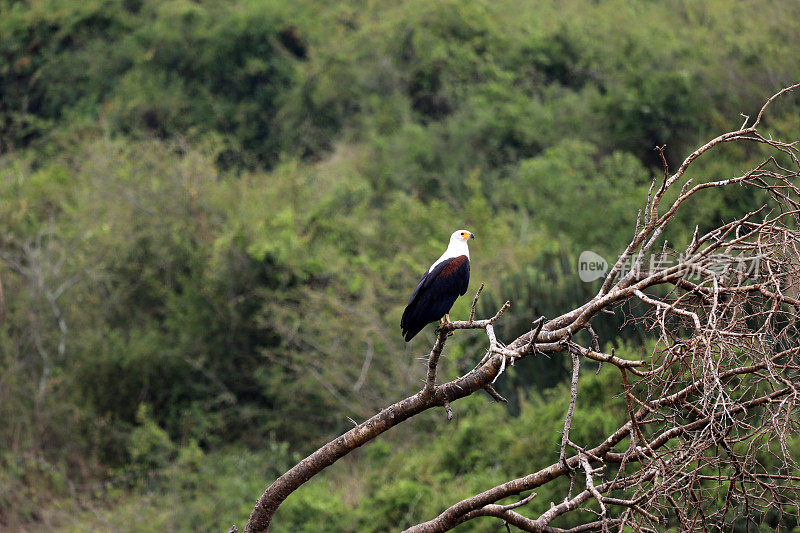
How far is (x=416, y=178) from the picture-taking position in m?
20.1

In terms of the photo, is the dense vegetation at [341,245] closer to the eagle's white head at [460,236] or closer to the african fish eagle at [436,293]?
the eagle's white head at [460,236]

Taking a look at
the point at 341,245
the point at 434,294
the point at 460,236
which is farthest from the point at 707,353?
the point at 341,245

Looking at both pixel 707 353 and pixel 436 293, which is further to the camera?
pixel 436 293

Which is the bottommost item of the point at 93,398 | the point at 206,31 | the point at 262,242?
the point at 93,398

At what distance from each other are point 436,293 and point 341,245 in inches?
403

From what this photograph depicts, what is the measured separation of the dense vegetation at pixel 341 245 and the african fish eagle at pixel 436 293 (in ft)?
14.4

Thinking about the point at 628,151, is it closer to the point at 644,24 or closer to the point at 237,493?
the point at 644,24

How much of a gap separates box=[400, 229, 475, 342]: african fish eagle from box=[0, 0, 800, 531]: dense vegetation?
4.39m

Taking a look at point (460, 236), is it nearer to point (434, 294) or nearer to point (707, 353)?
point (434, 294)

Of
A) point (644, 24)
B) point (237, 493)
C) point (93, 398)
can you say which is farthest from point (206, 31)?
point (237, 493)

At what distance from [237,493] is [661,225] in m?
10.3

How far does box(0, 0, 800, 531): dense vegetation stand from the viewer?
12.8 meters

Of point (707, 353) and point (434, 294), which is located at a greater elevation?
point (707, 353)

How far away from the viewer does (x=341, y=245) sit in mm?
15953
